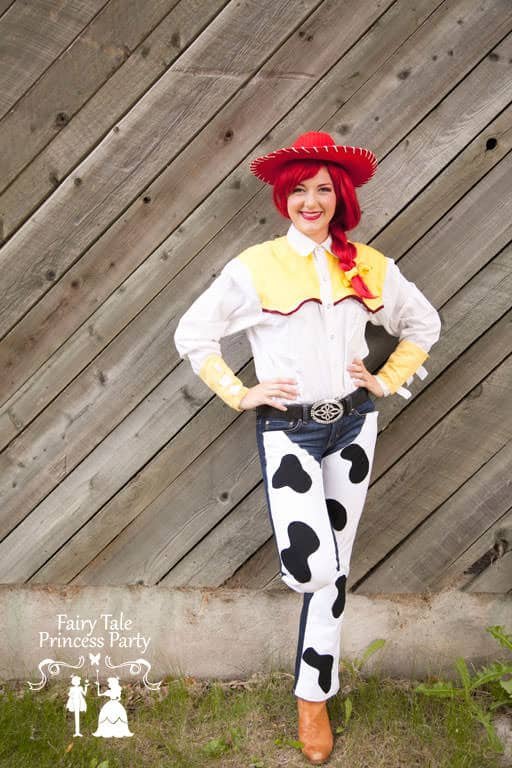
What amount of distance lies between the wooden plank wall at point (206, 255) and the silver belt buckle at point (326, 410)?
1.83 ft

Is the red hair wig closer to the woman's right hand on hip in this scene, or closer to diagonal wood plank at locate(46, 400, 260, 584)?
the woman's right hand on hip

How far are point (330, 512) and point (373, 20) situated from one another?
186cm

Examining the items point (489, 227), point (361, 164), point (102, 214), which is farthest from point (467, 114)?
point (102, 214)

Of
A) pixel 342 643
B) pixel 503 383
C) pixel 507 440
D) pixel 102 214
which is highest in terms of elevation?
pixel 102 214

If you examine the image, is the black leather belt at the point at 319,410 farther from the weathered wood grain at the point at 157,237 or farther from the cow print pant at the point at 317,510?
the weathered wood grain at the point at 157,237

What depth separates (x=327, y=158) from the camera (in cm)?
217

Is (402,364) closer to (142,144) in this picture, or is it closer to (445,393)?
(445,393)

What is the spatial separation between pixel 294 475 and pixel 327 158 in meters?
1.03

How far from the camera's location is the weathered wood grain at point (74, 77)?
256cm

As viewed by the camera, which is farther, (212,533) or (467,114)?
(212,533)

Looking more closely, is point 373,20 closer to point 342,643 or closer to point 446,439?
point 446,439

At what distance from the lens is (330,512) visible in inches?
95.9

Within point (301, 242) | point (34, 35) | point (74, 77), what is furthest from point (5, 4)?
point (301, 242)

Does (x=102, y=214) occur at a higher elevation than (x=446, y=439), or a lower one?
higher
